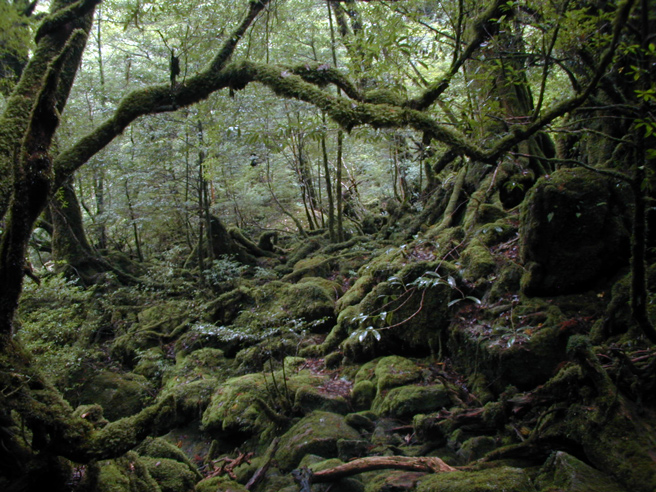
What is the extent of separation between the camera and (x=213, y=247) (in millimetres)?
12328

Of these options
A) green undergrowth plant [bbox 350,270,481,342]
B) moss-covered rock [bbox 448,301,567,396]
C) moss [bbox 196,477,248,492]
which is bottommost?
moss [bbox 196,477,248,492]

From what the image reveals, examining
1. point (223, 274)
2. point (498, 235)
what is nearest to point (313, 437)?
point (498, 235)

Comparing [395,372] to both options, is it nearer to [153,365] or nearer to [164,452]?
[164,452]

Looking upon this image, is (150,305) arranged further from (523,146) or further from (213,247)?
(523,146)

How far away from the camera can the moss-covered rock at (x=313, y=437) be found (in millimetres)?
4070

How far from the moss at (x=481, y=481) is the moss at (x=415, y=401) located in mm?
1319

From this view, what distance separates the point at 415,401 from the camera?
4.22 m

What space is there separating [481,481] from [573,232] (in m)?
2.86

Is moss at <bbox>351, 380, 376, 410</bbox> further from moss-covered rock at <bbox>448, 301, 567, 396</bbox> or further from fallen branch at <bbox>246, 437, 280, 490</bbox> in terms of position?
moss-covered rock at <bbox>448, 301, 567, 396</bbox>

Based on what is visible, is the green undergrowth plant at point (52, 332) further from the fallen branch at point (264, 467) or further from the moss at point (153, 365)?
the fallen branch at point (264, 467)

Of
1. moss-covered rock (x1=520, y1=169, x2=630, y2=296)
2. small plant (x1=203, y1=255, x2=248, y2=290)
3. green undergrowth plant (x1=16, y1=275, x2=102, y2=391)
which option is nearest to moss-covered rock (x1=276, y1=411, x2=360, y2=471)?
moss-covered rock (x1=520, y1=169, x2=630, y2=296)

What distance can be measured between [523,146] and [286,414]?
556 centimetres

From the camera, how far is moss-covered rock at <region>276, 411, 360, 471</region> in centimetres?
407

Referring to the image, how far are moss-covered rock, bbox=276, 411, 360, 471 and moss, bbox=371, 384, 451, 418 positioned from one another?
0.50m
